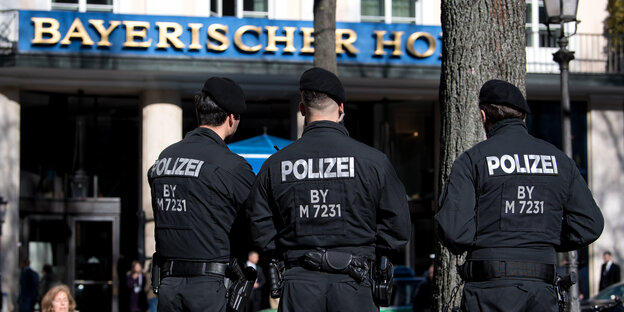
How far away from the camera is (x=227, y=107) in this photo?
6141mm

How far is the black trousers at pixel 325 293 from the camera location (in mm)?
5285

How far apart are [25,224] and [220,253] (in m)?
18.3

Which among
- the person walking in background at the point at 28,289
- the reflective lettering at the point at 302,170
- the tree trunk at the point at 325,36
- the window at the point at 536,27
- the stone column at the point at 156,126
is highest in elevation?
the window at the point at 536,27

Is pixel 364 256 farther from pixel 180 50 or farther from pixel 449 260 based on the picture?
pixel 180 50

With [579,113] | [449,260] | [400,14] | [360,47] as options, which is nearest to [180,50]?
[360,47]

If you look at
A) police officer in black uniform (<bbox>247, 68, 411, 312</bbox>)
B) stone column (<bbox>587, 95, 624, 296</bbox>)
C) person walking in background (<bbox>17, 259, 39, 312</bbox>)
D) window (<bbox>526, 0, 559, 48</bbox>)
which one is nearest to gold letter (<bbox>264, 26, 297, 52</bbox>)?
window (<bbox>526, 0, 559, 48</bbox>)

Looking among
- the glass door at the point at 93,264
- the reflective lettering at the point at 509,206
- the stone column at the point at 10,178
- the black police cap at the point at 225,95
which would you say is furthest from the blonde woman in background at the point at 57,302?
the glass door at the point at 93,264

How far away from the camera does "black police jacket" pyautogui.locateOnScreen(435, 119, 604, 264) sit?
18.1 ft

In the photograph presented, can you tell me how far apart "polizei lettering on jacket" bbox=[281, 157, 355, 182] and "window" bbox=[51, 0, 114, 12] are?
1779 centimetres

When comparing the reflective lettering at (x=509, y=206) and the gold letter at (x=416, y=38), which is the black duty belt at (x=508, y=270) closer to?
the reflective lettering at (x=509, y=206)

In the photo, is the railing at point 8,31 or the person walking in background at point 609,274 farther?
the person walking in background at point 609,274

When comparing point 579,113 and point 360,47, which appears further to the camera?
point 579,113

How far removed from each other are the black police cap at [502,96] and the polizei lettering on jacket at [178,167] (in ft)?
5.58

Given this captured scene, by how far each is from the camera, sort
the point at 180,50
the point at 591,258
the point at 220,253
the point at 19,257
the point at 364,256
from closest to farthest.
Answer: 1. the point at 364,256
2. the point at 220,253
3. the point at 180,50
4. the point at 19,257
5. the point at 591,258
